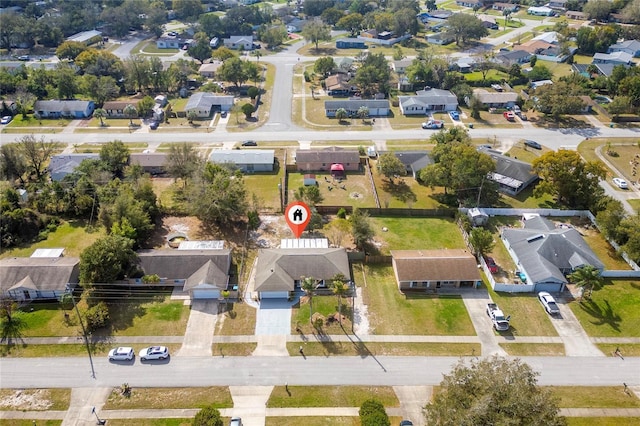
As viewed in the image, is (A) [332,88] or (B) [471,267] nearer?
(B) [471,267]

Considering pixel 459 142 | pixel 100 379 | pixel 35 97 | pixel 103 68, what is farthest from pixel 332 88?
pixel 100 379

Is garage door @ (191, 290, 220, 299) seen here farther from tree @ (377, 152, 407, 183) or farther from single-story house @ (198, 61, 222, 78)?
single-story house @ (198, 61, 222, 78)

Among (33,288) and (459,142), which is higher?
(459,142)

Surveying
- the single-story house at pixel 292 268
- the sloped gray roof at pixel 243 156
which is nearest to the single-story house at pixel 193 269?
the single-story house at pixel 292 268

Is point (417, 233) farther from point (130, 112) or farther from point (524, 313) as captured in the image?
point (130, 112)

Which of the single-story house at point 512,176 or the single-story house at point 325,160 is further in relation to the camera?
the single-story house at point 325,160

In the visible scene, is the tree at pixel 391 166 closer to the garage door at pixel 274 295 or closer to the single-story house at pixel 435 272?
the single-story house at pixel 435 272

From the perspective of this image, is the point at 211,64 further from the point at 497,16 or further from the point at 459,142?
the point at 497,16
